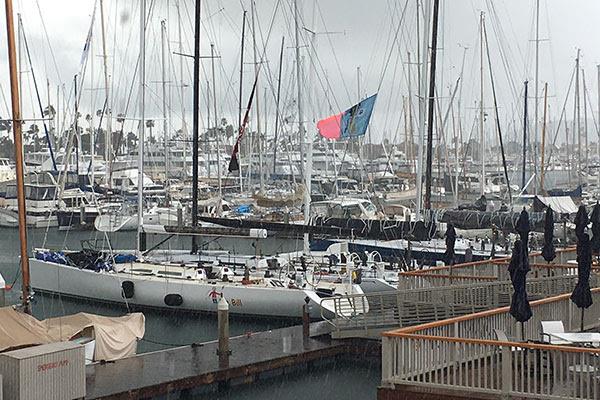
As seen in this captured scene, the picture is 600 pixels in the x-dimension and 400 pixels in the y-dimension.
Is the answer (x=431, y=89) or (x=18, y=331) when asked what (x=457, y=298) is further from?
(x=431, y=89)

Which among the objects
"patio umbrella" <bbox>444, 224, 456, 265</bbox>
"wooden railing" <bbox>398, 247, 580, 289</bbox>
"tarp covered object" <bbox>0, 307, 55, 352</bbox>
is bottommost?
"tarp covered object" <bbox>0, 307, 55, 352</bbox>

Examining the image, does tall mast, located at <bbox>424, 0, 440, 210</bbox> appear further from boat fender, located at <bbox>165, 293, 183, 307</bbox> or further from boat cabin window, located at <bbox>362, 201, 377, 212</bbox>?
boat cabin window, located at <bbox>362, 201, 377, 212</bbox>

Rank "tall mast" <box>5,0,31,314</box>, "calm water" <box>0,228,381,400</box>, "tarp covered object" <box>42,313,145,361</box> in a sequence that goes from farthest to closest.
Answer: "calm water" <box>0,228,381,400</box>, "tarp covered object" <box>42,313,145,361</box>, "tall mast" <box>5,0,31,314</box>

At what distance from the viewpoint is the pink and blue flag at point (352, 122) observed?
35031 mm

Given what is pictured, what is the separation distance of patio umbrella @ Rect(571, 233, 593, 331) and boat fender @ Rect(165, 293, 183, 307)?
18326 millimetres

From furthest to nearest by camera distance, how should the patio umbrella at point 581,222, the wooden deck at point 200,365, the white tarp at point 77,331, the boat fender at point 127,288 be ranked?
the boat fender at point 127,288, the wooden deck at point 200,365, the white tarp at point 77,331, the patio umbrella at point 581,222

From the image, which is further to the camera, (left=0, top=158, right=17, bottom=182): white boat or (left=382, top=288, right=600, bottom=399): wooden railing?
(left=0, top=158, right=17, bottom=182): white boat

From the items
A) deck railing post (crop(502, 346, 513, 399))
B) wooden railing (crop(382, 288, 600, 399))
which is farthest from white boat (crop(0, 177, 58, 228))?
deck railing post (crop(502, 346, 513, 399))

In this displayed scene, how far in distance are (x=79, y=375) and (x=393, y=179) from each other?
6453 centimetres

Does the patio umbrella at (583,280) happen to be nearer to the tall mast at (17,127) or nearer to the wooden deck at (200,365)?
the wooden deck at (200,365)

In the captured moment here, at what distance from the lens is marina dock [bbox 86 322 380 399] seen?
2059cm

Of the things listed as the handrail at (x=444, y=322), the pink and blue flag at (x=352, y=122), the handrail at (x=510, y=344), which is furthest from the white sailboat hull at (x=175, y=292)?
the handrail at (x=510, y=344)

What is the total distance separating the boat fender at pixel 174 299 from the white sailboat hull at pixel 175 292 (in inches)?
3.4

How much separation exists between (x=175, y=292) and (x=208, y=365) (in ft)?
38.0
